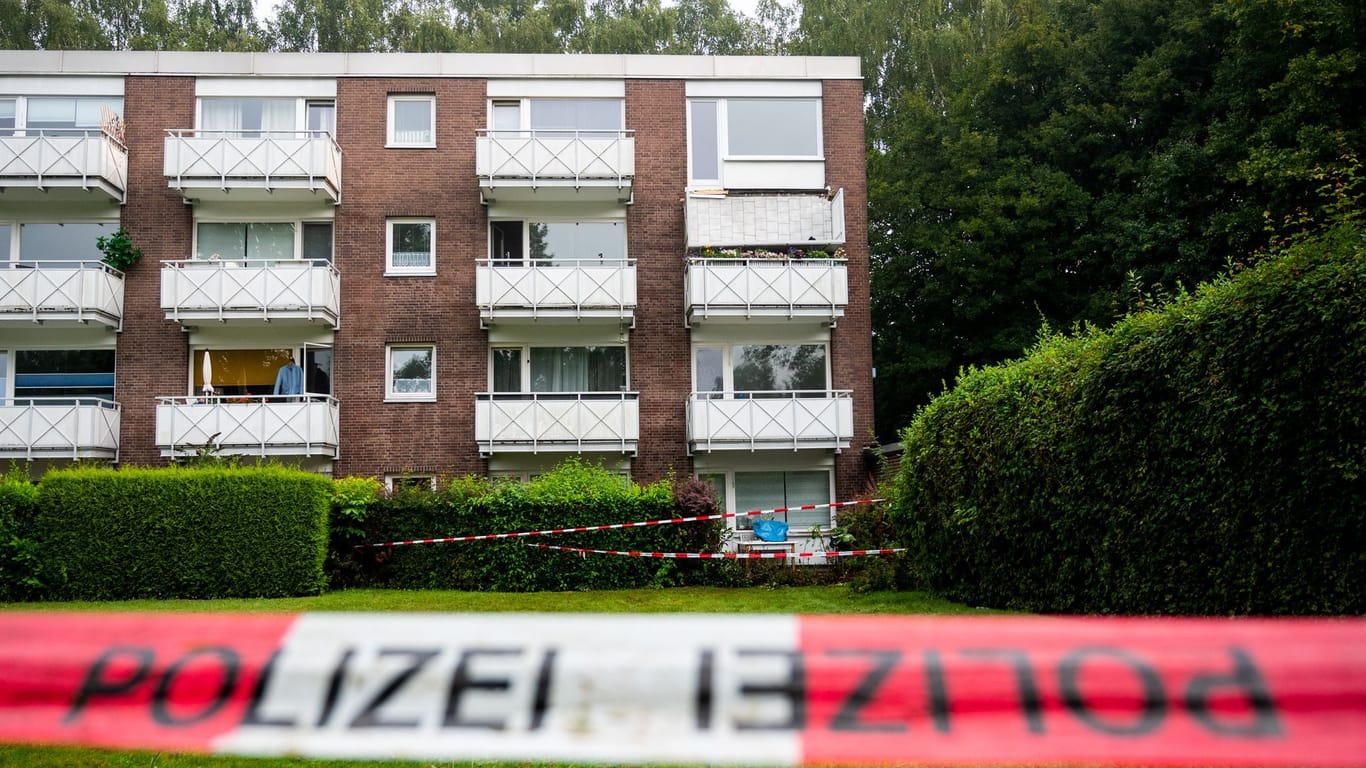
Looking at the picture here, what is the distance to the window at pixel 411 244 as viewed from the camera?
26.3 m

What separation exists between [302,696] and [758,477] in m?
22.6

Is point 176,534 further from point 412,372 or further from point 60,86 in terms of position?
point 60,86

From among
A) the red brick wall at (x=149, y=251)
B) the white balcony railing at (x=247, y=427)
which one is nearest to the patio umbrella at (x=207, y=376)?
the white balcony railing at (x=247, y=427)

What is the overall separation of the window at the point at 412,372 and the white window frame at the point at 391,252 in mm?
1717

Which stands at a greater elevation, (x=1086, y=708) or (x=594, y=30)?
(x=594, y=30)

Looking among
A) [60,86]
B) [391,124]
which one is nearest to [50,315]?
[60,86]

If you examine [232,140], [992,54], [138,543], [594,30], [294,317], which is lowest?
[138,543]

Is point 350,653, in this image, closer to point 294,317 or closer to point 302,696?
point 302,696

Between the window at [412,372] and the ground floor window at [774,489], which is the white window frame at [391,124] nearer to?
the window at [412,372]

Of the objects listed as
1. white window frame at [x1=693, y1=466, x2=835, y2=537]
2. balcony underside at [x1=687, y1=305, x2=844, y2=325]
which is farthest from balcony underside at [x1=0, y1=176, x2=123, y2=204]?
white window frame at [x1=693, y1=466, x2=835, y2=537]

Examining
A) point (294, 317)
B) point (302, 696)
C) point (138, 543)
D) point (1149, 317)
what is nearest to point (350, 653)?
point (302, 696)

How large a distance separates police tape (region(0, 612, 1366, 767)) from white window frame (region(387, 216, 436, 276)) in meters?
22.6

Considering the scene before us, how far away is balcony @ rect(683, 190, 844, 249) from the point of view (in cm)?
2588

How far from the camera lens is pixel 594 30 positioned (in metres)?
43.1
